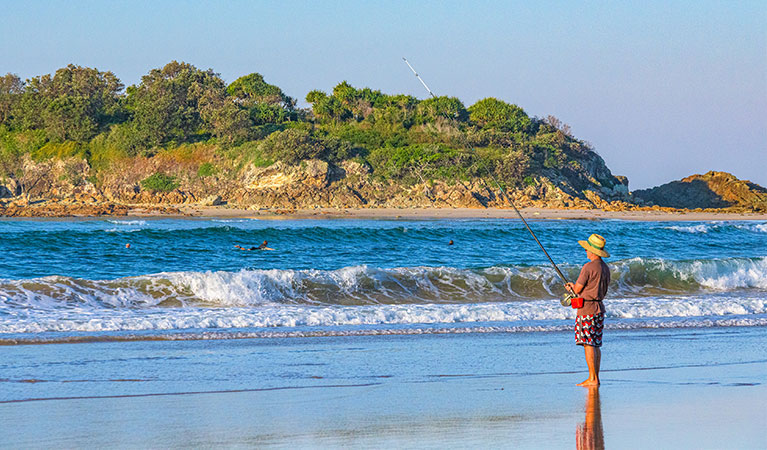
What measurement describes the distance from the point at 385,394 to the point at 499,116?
151ft

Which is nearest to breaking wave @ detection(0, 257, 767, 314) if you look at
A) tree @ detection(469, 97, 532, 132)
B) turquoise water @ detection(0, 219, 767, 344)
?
turquoise water @ detection(0, 219, 767, 344)

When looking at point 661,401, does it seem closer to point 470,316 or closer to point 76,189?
point 470,316

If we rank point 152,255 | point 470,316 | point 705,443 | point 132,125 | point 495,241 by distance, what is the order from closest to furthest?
point 705,443
point 470,316
point 152,255
point 495,241
point 132,125

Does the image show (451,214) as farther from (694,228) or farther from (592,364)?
(592,364)

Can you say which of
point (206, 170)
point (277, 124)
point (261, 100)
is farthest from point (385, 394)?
point (261, 100)

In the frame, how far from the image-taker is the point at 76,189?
43188 millimetres

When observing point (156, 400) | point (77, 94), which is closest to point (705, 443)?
point (156, 400)

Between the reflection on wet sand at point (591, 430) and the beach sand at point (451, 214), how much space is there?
27844 millimetres

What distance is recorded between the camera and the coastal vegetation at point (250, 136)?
1689 inches

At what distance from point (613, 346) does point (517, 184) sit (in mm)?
34332

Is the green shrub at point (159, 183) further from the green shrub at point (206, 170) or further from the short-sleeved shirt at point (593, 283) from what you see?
the short-sleeved shirt at point (593, 283)

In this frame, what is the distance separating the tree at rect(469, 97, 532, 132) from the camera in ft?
166

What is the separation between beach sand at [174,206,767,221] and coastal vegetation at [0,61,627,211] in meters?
3.63

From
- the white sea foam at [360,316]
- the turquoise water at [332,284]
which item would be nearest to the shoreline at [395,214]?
the turquoise water at [332,284]
